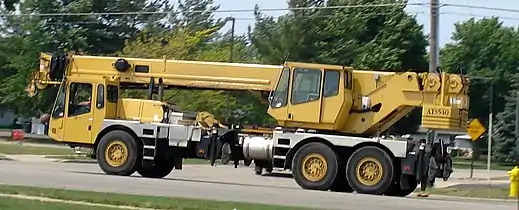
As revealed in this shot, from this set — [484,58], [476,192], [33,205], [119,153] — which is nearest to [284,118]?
[119,153]

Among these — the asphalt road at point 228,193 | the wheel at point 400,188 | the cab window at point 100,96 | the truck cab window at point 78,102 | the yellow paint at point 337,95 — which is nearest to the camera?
the asphalt road at point 228,193

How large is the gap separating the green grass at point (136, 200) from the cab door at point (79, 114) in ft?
21.7

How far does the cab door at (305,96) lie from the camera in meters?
26.0

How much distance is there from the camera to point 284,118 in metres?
26.2

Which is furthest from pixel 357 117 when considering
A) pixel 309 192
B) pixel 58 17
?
pixel 58 17

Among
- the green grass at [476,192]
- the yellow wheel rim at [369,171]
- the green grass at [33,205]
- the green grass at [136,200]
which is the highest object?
the yellow wheel rim at [369,171]

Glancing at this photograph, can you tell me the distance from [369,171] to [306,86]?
8.82 feet

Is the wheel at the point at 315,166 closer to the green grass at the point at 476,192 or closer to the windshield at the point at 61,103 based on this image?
the windshield at the point at 61,103

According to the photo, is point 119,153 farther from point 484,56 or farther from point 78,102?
point 484,56

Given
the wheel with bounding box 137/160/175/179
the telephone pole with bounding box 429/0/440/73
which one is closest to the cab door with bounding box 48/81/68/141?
the wheel with bounding box 137/160/175/179

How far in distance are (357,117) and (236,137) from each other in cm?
315

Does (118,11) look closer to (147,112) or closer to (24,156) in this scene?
(24,156)

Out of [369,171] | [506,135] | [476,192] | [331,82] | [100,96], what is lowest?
[476,192]

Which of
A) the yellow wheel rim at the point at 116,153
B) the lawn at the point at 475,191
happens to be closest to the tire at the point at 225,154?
the yellow wheel rim at the point at 116,153
